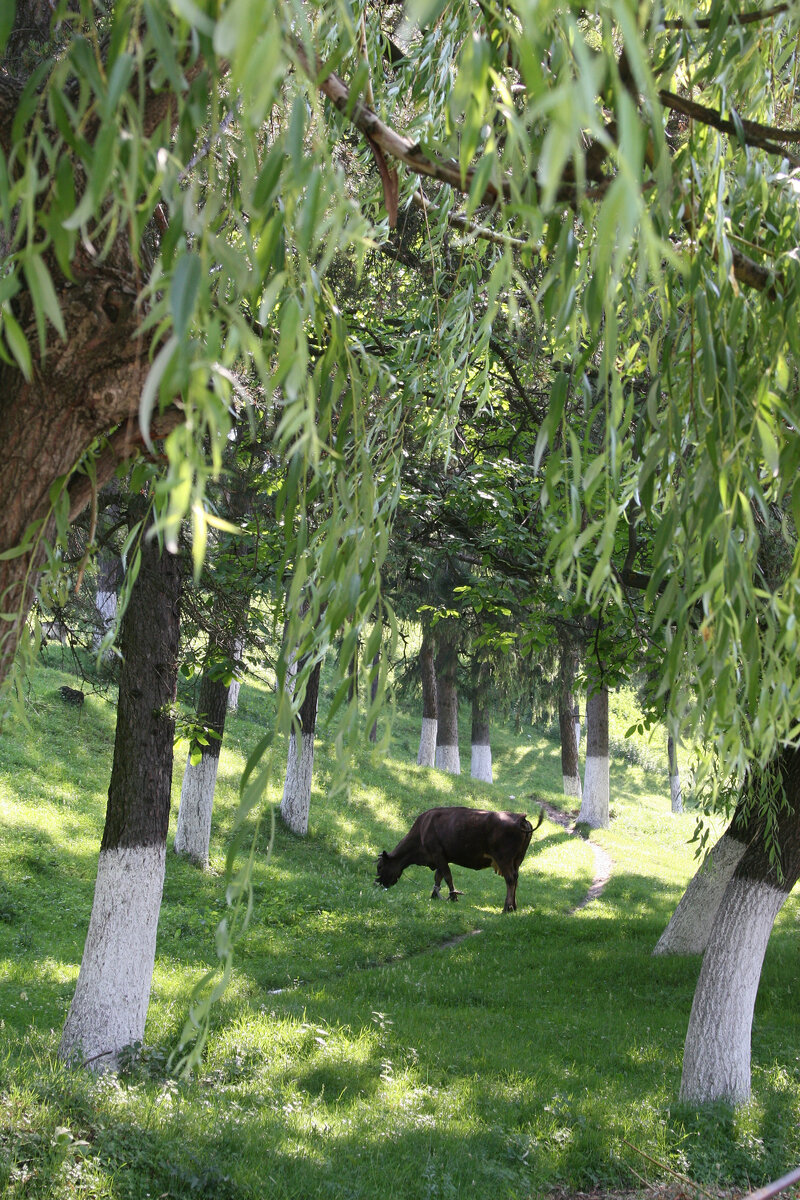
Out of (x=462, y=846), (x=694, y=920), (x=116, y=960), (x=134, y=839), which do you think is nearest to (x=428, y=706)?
(x=462, y=846)

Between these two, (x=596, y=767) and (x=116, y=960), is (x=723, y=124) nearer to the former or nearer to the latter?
(x=116, y=960)

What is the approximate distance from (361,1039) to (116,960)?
231 centimetres

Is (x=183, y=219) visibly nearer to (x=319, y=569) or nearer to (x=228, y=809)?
(x=319, y=569)

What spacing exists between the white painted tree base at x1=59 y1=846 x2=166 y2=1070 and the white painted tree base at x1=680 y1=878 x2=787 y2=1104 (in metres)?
4.30

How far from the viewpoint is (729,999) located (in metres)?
7.24

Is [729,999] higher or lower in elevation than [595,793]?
lower

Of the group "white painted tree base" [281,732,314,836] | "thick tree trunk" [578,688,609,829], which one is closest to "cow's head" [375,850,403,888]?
"white painted tree base" [281,732,314,836]

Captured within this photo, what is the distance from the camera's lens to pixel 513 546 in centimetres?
790

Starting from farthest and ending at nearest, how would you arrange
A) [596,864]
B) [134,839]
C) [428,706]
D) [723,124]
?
[428,706]
[596,864]
[134,839]
[723,124]

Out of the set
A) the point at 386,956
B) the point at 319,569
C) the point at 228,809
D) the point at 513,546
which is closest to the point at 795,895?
the point at 386,956

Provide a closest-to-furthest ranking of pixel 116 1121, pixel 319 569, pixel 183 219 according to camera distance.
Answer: pixel 183 219 < pixel 319 569 < pixel 116 1121

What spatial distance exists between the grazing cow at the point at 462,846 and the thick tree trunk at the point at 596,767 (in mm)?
7800

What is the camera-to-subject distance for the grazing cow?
14.5 m

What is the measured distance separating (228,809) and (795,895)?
10.6 meters
